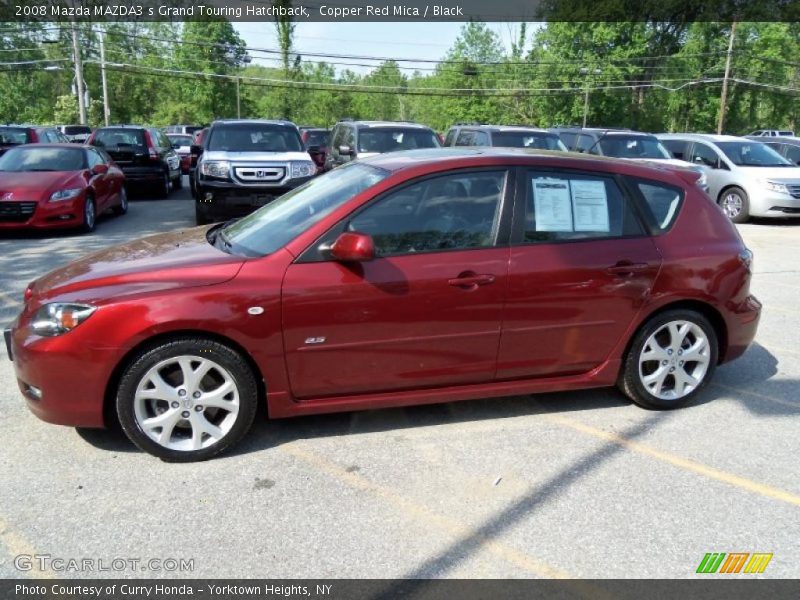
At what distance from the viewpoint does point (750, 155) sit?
1441 centimetres

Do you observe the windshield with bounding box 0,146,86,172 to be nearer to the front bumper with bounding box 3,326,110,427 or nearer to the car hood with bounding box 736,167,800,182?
the front bumper with bounding box 3,326,110,427

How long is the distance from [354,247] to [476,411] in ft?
4.96

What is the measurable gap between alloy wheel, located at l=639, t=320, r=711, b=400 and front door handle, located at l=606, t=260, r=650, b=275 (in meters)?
0.45

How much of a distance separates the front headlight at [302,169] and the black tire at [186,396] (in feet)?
24.9

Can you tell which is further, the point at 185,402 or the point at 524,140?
the point at 524,140

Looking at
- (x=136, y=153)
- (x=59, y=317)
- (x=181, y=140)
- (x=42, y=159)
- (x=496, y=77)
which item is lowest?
(x=181, y=140)

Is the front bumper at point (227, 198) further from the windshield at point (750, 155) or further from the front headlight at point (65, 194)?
the windshield at point (750, 155)

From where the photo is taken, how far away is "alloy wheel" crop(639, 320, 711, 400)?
435 centimetres

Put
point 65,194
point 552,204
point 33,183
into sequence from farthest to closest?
point 65,194 → point 33,183 → point 552,204

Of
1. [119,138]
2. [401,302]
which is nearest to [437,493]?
[401,302]

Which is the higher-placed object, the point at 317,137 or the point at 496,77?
the point at 496,77

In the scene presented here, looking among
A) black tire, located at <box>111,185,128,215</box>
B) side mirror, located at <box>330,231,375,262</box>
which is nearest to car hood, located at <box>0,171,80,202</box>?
black tire, located at <box>111,185,128,215</box>
